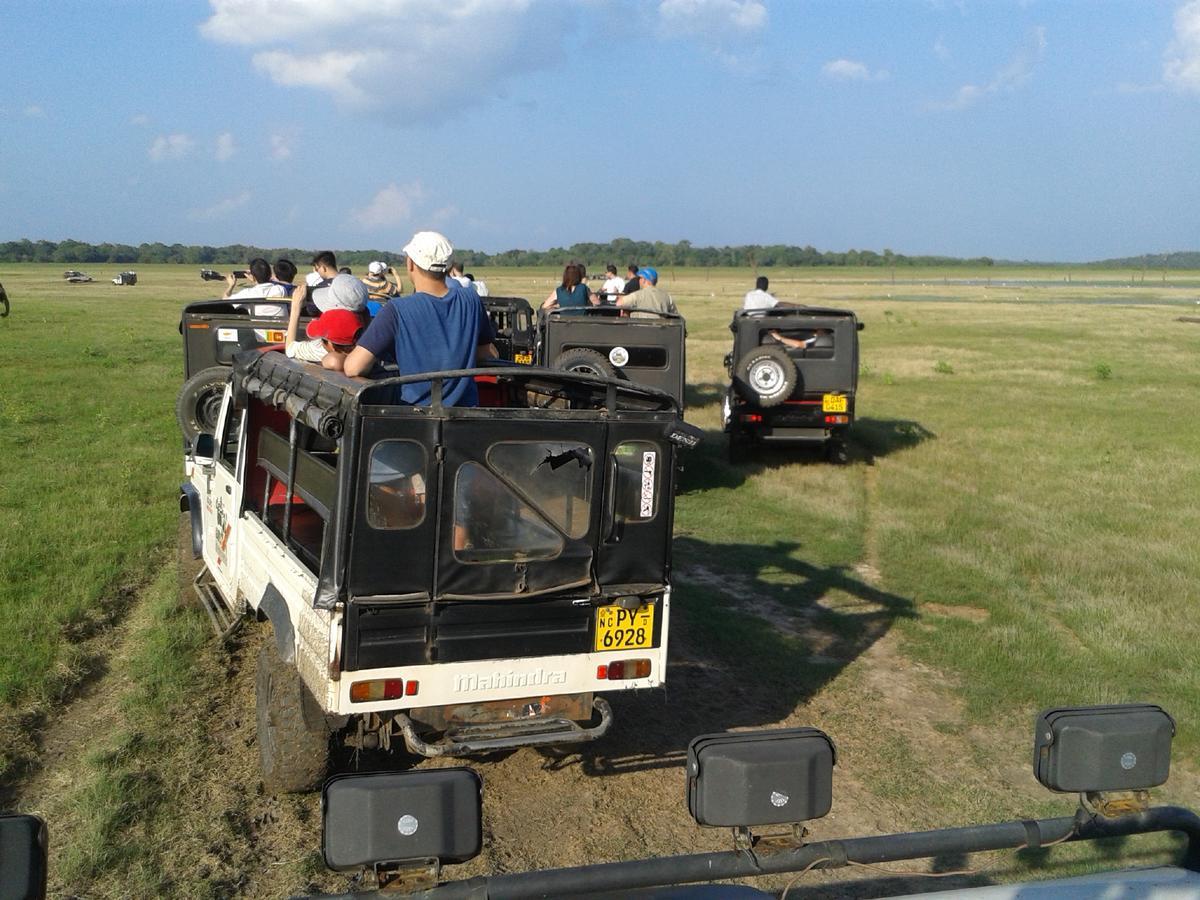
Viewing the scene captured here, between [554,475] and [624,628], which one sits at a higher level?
[554,475]

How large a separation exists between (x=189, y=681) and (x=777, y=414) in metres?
8.49

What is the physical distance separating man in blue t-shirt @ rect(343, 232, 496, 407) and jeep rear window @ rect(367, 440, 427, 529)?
59 cm

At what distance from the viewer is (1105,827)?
8.31 feet

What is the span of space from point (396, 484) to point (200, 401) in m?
4.11

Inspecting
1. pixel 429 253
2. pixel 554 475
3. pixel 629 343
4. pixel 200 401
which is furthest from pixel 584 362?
pixel 554 475

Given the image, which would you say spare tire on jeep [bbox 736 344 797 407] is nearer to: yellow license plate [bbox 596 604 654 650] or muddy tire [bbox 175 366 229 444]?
muddy tire [bbox 175 366 229 444]

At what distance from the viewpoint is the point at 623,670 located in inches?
200

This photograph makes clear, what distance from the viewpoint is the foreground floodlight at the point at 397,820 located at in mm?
2068

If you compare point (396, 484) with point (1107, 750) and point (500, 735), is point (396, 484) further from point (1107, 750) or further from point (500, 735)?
point (1107, 750)

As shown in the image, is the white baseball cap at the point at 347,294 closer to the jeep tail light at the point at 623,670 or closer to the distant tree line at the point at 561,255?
the jeep tail light at the point at 623,670

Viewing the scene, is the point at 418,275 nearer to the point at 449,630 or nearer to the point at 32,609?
the point at 449,630

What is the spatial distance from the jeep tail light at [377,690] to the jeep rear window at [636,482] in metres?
1.13

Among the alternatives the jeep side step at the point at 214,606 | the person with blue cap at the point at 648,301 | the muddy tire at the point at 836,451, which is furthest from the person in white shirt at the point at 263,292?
the muddy tire at the point at 836,451

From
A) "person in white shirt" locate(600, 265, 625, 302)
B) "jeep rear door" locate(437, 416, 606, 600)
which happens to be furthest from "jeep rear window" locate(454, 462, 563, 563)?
"person in white shirt" locate(600, 265, 625, 302)
